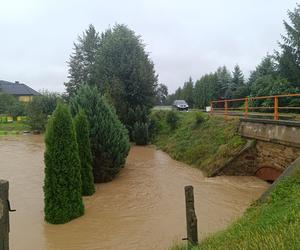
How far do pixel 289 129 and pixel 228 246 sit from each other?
6088 mm

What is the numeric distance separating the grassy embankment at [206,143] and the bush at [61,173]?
5.46m

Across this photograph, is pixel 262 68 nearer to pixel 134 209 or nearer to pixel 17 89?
pixel 134 209

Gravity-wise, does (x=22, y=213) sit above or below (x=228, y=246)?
below

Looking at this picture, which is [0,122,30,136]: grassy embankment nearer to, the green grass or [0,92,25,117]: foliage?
[0,92,25,117]: foliage

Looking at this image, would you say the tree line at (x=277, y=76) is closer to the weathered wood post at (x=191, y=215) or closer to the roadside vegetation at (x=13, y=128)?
the weathered wood post at (x=191, y=215)

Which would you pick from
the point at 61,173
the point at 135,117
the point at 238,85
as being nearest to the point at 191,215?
the point at 61,173

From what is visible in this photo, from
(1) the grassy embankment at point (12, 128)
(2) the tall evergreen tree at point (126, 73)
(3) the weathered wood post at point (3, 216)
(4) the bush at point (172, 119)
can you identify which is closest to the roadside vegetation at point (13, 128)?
(1) the grassy embankment at point (12, 128)

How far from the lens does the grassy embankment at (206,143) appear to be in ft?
38.7

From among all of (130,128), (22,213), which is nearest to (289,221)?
(22,213)

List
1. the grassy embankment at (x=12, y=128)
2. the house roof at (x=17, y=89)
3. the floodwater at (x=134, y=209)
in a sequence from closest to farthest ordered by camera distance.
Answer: the floodwater at (x=134, y=209) < the grassy embankment at (x=12, y=128) < the house roof at (x=17, y=89)

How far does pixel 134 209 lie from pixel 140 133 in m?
13.1

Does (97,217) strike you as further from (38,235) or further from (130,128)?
(130,128)

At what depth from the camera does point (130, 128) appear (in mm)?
21859

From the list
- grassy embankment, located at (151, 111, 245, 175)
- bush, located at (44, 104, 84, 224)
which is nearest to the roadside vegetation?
grassy embankment, located at (151, 111, 245, 175)
